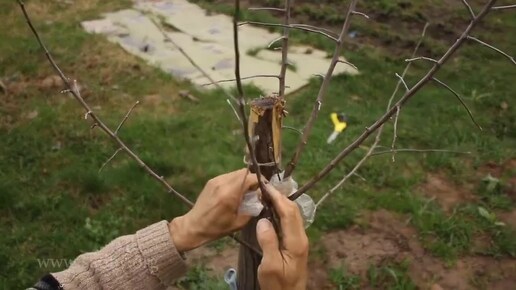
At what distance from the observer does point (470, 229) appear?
12.1 ft

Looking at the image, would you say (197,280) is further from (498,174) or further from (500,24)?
(500,24)

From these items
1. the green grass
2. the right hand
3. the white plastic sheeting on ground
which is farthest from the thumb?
the white plastic sheeting on ground

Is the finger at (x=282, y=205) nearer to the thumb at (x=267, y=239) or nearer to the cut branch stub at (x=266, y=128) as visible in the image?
the thumb at (x=267, y=239)

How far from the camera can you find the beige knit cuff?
5.50 ft

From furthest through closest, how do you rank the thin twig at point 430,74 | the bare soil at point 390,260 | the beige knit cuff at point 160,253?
the bare soil at point 390,260, the beige knit cuff at point 160,253, the thin twig at point 430,74

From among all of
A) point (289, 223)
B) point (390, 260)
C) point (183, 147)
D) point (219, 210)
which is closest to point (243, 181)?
point (219, 210)

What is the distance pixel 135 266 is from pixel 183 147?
103 inches

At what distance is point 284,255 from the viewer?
4.61ft

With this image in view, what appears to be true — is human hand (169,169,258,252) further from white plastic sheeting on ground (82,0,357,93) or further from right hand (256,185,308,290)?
white plastic sheeting on ground (82,0,357,93)

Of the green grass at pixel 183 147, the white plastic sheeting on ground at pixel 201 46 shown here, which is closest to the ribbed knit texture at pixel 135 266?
the green grass at pixel 183 147

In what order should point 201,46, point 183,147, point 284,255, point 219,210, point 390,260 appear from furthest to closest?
point 201,46 < point 183,147 < point 390,260 < point 219,210 < point 284,255

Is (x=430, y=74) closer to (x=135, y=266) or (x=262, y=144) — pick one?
(x=262, y=144)

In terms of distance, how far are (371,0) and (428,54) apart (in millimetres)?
1254

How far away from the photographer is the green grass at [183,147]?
142 inches
